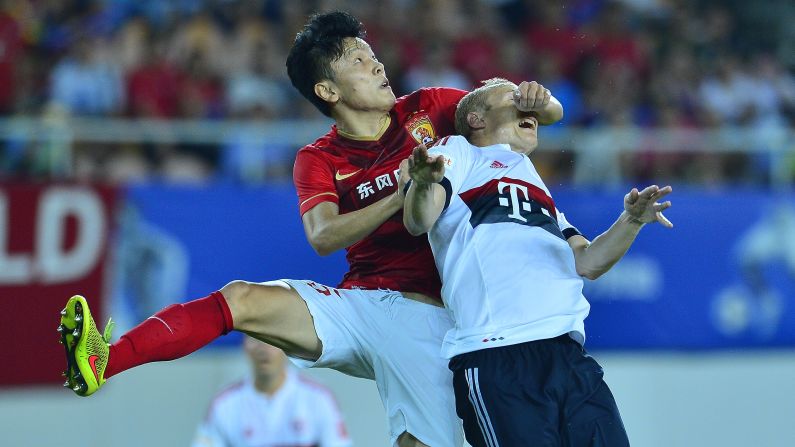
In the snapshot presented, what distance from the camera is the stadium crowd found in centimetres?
868

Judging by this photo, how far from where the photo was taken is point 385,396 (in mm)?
4574


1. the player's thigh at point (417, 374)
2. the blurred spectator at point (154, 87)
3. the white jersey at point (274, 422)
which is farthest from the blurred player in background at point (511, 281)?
the blurred spectator at point (154, 87)

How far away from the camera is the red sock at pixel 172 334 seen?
4.10 m

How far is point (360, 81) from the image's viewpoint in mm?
4727

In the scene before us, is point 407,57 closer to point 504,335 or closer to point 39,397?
point 39,397

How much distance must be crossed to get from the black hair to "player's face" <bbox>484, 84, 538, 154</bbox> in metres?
0.75

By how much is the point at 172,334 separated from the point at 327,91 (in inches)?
48.9

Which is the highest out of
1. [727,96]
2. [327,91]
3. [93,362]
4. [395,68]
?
[727,96]

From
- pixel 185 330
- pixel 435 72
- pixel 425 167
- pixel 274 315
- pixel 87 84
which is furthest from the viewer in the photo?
pixel 435 72

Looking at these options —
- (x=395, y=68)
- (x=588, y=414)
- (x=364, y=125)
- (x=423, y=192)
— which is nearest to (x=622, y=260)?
(x=395, y=68)

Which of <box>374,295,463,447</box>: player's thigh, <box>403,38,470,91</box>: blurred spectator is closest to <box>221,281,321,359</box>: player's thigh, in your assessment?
<box>374,295,463,447</box>: player's thigh

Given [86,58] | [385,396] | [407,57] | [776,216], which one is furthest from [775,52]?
[385,396]

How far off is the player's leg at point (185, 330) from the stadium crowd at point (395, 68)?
420 centimetres

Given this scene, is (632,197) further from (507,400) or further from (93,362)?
(93,362)
